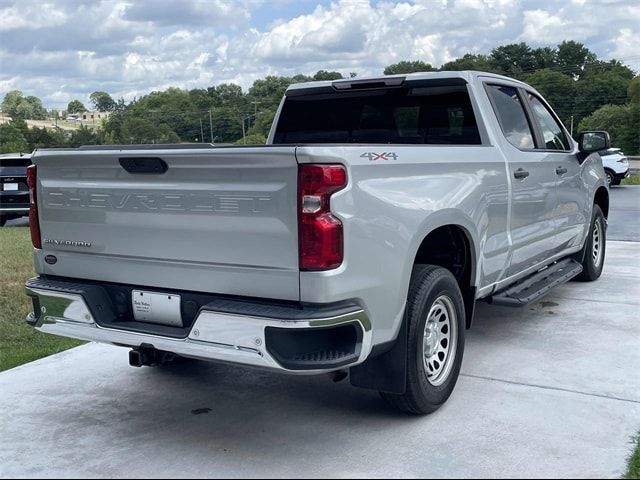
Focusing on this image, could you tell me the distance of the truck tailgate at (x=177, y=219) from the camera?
3.26 meters

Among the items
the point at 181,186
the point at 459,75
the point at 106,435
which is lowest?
the point at 106,435

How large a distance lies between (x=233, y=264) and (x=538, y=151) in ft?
10.7

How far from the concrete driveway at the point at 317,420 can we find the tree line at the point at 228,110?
2185 millimetres

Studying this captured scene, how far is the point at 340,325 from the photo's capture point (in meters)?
3.26

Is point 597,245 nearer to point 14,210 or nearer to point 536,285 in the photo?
point 536,285

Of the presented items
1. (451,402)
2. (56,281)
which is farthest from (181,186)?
(451,402)

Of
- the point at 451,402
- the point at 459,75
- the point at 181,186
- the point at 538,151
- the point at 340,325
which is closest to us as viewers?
the point at 340,325

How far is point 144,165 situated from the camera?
3.62 meters

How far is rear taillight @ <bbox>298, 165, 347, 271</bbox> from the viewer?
3.19 metres

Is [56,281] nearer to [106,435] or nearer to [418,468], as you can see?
[106,435]

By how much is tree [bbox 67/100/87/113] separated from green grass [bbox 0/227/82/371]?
15432 mm

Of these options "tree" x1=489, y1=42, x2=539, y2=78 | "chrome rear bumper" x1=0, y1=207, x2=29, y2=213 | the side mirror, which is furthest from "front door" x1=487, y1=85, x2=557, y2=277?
"tree" x1=489, y1=42, x2=539, y2=78

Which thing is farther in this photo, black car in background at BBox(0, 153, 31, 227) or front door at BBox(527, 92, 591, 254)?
black car in background at BBox(0, 153, 31, 227)

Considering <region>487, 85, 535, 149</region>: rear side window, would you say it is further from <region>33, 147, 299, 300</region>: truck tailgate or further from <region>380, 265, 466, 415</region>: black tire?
<region>33, 147, 299, 300</region>: truck tailgate
